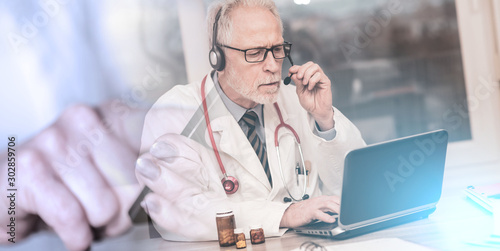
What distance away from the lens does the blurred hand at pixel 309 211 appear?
1434mm

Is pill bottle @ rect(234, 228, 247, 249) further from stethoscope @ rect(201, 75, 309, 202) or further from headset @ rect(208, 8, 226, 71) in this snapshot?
headset @ rect(208, 8, 226, 71)

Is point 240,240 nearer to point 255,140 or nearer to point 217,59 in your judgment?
point 255,140

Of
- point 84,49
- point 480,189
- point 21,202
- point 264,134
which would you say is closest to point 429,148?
point 480,189

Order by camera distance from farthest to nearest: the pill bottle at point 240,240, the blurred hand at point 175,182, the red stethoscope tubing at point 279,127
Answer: the red stethoscope tubing at point 279,127 → the blurred hand at point 175,182 → the pill bottle at point 240,240

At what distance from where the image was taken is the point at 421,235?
126 cm

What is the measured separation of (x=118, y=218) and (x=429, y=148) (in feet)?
3.61

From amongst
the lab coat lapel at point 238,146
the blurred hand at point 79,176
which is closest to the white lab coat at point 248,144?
the lab coat lapel at point 238,146

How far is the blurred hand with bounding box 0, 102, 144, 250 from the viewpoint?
1748 millimetres

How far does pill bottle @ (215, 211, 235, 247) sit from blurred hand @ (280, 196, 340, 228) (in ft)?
0.55

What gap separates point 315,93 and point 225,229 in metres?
0.64

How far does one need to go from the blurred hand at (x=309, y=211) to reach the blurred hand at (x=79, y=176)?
611 mm

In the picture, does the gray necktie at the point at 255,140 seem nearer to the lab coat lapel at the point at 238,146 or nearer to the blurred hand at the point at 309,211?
the lab coat lapel at the point at 238,146

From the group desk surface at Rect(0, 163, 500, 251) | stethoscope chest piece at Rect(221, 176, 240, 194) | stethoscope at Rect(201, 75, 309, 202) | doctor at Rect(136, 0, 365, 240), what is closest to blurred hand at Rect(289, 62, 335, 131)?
doctor at Rect(136, 0, 365, 240)

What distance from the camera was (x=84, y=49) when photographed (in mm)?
1815
